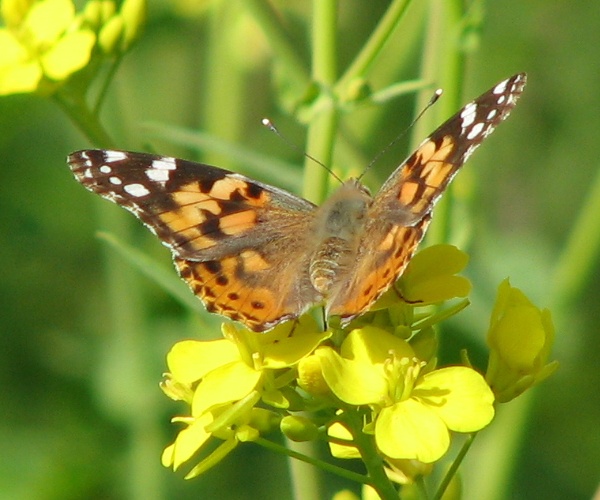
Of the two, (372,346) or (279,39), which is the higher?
(279,39)

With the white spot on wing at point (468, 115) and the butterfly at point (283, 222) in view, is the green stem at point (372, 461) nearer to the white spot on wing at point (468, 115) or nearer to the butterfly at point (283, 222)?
the butterfly at point (283, 222)

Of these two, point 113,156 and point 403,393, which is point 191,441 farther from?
point 113,156

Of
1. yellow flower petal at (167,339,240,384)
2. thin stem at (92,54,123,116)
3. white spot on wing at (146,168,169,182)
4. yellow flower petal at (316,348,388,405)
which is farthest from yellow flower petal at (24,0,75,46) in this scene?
yellow flower petal at (316,348,388,405)

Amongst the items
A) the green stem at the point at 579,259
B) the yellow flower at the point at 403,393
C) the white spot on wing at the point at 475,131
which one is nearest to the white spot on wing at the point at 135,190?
the yellow flower at the point at 403,393

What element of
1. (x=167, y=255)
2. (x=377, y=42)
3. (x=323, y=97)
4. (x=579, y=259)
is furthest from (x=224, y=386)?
(x=167, y=255)

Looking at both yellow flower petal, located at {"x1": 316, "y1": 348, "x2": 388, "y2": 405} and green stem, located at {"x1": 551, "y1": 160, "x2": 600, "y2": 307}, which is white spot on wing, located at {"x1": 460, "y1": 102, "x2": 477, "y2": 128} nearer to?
yellow flower petal, located at {"x1": 316, "y1": 348, "x2": 388, "y2": 405}

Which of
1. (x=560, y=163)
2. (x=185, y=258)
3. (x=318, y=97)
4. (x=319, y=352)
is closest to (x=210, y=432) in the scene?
(x=319, y=352)
